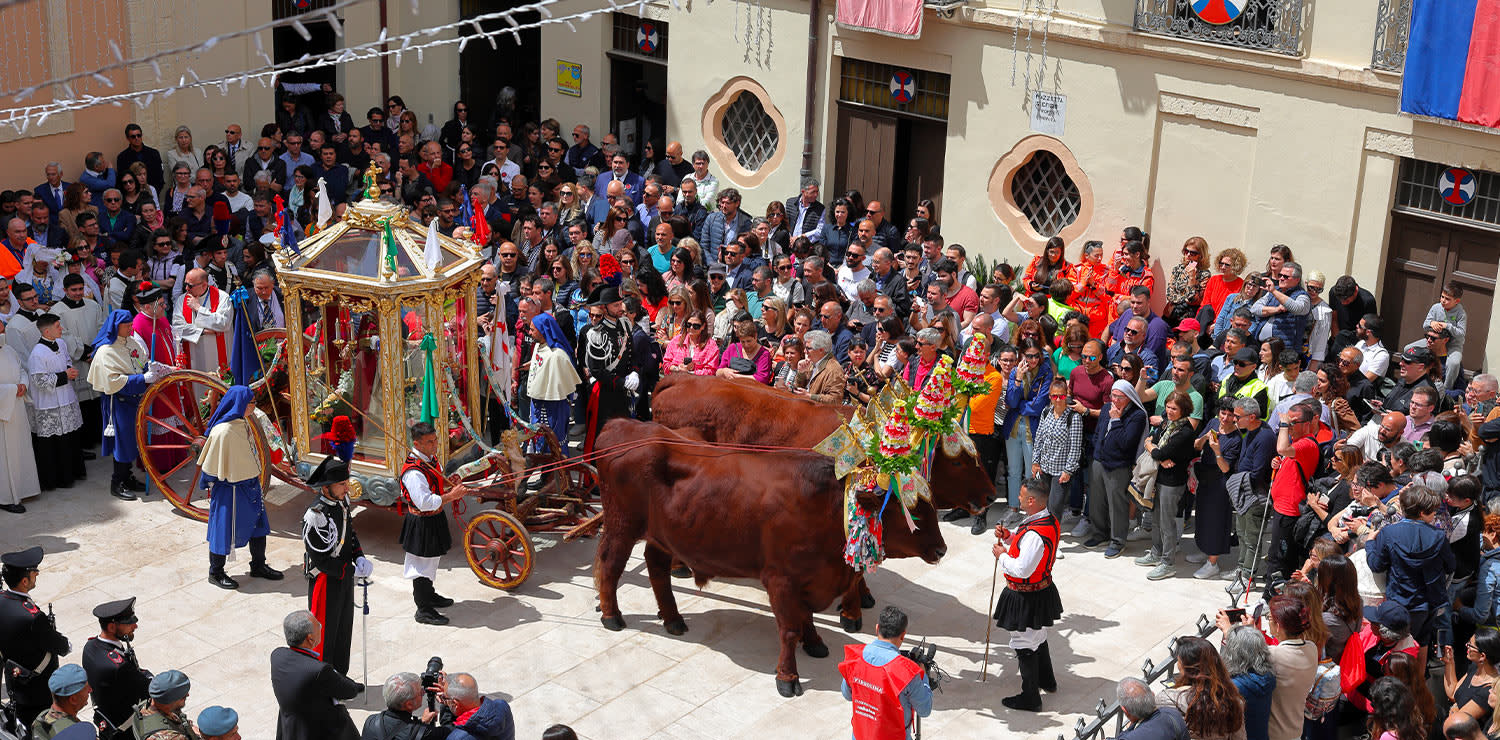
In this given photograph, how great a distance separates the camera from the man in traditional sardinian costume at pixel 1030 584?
31.2 ft

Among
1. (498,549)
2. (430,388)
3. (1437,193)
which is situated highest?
(1437,193)

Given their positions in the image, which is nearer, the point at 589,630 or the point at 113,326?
the point at 589,630

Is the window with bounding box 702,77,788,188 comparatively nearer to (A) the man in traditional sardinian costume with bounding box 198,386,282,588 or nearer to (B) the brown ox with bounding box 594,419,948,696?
(B) the brown ox with bounding box 594,419,948,696

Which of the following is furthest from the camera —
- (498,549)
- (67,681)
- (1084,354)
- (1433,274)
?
(1433,274)

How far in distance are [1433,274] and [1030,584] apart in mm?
6174

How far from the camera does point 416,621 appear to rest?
10.9 m

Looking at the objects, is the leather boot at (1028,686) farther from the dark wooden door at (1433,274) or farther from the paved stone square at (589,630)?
the dark wooden door at (1433,274)

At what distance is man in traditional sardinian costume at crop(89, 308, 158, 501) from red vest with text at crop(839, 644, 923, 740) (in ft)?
22.4

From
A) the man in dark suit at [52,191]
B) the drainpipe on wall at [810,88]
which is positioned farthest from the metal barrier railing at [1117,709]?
the man in dark suit at [52,191]

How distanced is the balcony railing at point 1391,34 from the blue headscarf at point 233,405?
31.9 feet

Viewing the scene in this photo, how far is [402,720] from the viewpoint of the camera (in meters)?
7.65

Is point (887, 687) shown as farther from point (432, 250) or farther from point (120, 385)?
point (120, 385)

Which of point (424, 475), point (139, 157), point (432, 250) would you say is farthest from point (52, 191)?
point (424, 475)

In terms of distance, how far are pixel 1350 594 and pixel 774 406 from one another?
428 cm
